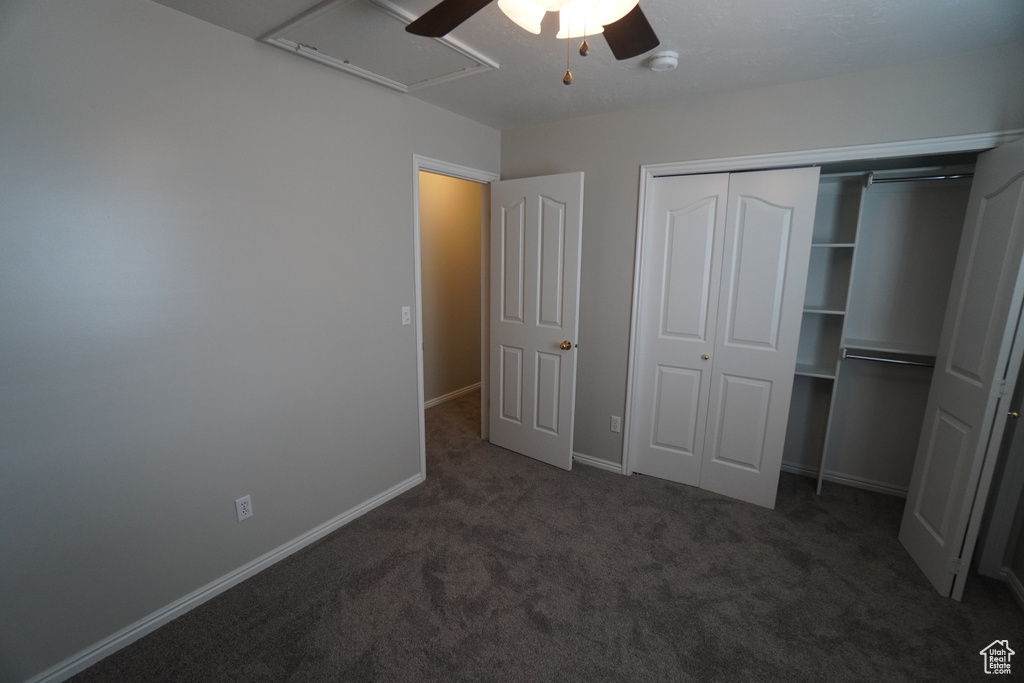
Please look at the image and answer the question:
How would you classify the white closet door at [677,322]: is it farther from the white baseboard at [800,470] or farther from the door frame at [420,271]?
the door frame at [420,271]

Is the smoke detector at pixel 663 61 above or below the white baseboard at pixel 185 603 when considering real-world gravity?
above

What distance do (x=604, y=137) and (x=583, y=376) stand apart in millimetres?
1612

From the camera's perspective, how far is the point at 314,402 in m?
2.22

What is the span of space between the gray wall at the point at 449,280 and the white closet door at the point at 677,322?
6.40 feet

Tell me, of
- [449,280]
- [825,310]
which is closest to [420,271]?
[449,280]

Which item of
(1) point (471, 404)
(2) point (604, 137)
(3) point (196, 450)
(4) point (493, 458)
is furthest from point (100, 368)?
(1) point (471, 404)

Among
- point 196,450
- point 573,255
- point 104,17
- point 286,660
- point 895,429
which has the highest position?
point 104,17

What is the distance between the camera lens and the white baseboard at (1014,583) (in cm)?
188

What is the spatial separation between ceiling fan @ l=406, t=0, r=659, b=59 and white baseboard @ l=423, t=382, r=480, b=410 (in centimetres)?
349

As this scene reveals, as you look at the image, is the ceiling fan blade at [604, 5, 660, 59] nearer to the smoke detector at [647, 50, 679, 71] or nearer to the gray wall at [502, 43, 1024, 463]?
the smoke detector at [647, 50, 679, 71]

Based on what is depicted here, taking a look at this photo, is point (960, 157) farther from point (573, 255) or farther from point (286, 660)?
point (286, 660)

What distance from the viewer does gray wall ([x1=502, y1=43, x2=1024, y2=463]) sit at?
75.4 inches

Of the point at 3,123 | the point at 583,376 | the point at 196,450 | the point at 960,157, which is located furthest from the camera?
the point at 583,376

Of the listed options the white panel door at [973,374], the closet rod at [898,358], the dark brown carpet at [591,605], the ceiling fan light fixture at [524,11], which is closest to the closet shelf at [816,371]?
the closet rod at [898,358]
